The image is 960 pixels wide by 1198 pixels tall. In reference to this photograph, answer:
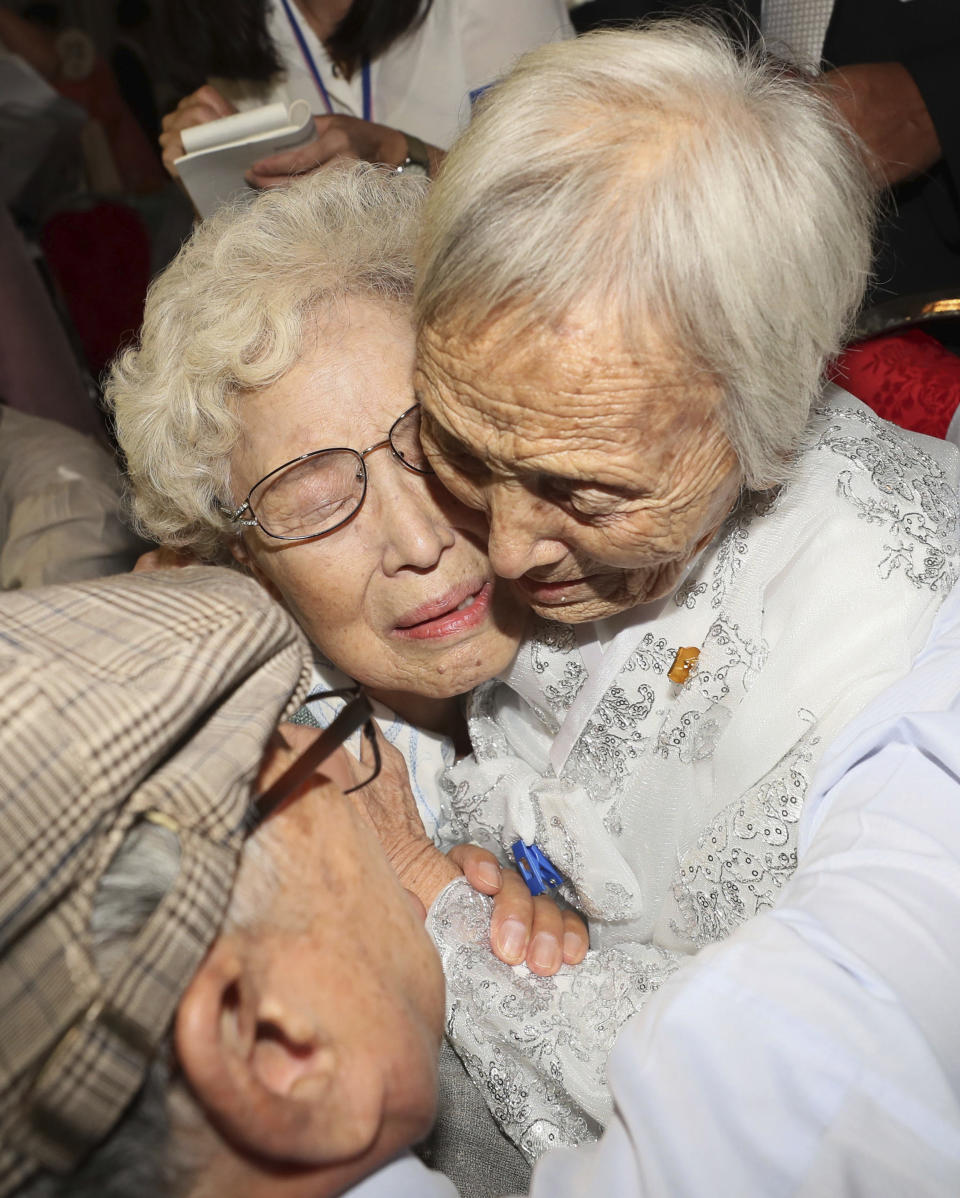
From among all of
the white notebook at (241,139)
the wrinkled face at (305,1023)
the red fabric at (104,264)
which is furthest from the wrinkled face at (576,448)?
the red fabric at (104,264)

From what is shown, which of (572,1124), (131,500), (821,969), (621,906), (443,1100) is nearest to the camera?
(821,969)

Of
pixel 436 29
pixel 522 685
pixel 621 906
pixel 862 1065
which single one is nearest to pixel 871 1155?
pixel 862 1065

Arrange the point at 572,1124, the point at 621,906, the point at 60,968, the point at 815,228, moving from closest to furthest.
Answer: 1. the point at 60,968
2. the point at 815,228
3. the point at 572,1124
4. the point at 621,906

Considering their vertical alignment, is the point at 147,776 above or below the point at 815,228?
below

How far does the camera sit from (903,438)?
69.5 inches

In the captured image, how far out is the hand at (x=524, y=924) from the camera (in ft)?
5.66

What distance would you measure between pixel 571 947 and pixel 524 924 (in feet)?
0.30

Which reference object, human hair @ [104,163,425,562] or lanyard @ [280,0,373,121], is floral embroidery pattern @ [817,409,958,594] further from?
lanyard @ [280,0,373,121]

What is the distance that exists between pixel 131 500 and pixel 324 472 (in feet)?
2.16

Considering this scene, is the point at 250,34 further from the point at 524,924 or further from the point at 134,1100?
the point at 134,1100

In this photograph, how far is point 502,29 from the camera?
9.76 feet

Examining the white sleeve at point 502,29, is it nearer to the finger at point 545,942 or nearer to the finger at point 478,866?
the finger at point 478,866

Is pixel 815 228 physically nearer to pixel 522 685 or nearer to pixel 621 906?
pixel 522 685

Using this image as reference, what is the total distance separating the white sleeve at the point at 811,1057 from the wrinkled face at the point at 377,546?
0.78m
